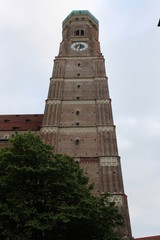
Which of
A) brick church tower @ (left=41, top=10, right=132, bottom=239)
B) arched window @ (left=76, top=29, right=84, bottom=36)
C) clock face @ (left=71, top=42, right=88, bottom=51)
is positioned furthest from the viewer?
arched window @ (left=76, top=29, right=84, bottom=36)

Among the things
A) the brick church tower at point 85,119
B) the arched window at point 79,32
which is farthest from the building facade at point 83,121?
the arched window at point 79,32

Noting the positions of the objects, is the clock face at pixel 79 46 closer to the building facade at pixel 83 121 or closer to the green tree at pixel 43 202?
the building facade at pixel 83 121

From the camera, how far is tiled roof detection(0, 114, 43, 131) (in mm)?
23255

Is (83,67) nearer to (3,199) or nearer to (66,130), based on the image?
(66,130)

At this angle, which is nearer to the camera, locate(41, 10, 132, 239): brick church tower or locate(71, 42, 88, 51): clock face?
locate(41, 10, 132, 239): brick church tower

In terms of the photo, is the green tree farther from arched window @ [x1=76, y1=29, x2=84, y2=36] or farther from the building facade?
arched window @ [x1=76, y1=29, x2=84, y2=36]

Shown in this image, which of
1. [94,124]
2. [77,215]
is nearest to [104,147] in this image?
[94,124]

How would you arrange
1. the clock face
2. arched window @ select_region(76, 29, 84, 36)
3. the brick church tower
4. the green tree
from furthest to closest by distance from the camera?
arched window @ select_region(76, 29, 84, 36), the clock face, the brick church tower, the green tree

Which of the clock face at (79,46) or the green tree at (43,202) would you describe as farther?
the clock face at (79,46)

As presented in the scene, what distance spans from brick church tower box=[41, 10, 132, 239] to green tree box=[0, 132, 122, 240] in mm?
5727

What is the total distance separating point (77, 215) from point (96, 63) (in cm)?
2018

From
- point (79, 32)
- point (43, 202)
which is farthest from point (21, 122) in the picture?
point (43, 202)

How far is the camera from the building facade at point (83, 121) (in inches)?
665

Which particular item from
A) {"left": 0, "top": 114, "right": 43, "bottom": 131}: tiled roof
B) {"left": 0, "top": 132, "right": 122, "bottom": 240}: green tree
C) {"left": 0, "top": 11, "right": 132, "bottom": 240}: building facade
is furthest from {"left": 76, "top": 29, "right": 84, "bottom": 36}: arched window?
{"left": 0, "top": 132, "right": 122, "bottom": 240}: green tree
